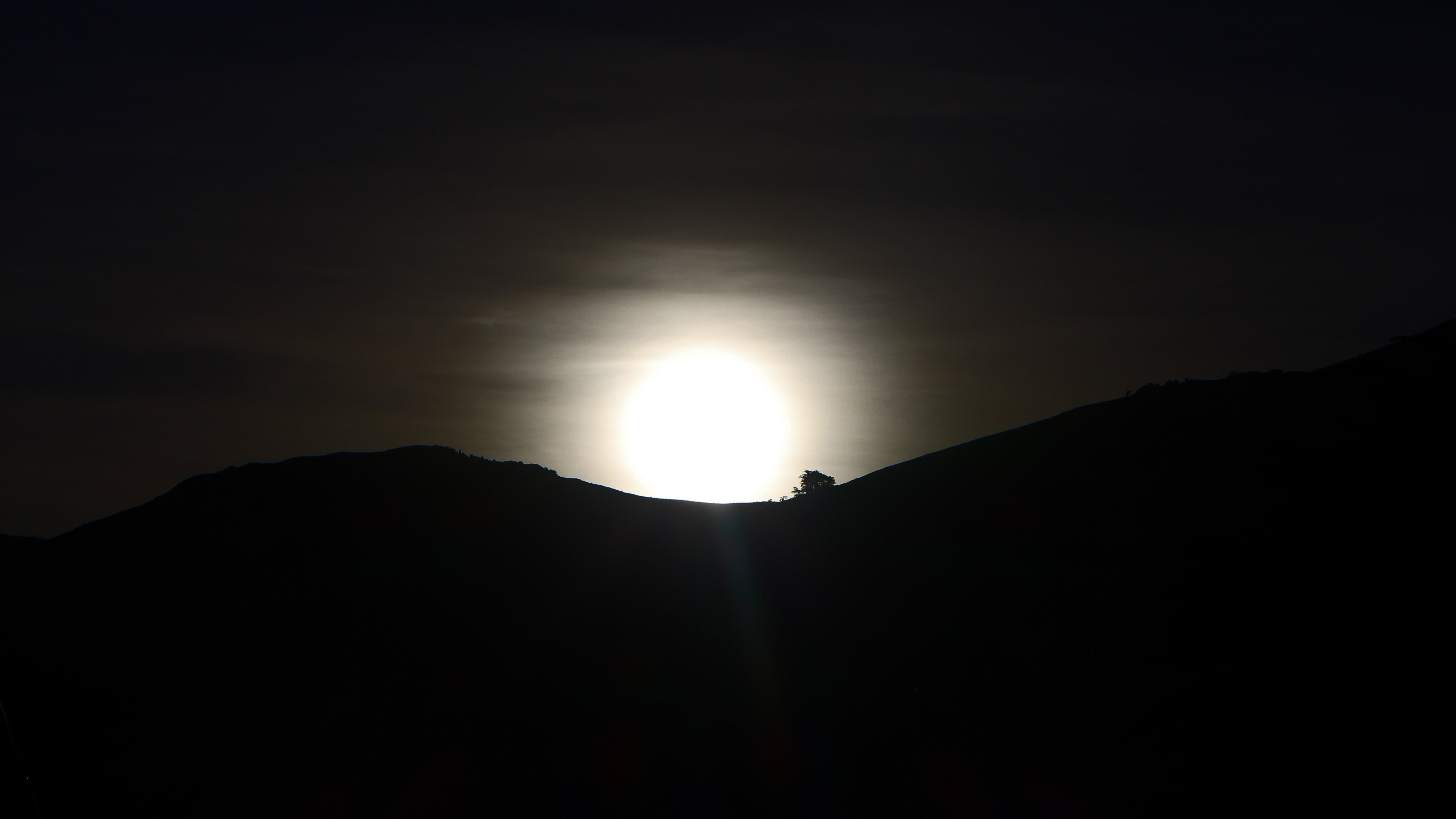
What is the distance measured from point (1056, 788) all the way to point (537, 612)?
15.4 metres

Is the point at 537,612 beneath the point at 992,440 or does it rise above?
beneath

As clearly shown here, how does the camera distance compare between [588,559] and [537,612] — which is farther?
[588,559]

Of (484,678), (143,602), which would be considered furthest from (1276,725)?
(143,602)

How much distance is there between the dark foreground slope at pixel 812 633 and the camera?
1447 centimetres

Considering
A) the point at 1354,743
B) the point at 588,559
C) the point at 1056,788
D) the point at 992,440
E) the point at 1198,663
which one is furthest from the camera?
the point at 992,440

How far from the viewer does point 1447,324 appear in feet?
97.9

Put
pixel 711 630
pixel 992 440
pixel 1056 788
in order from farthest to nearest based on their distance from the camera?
pixel 992 440, pixel 711 630, pixel 1056 788

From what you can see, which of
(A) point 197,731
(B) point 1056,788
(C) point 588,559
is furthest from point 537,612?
(B) point 1056,788

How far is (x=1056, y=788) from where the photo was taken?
20.7 meters

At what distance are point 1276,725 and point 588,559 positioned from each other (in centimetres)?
2197

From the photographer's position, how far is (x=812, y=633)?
28812 mm

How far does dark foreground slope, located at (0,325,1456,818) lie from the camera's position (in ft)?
47.5

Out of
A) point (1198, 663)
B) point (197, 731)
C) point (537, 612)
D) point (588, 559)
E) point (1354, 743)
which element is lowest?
point (1354, 743)

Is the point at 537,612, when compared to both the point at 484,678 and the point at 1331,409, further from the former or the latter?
the point at 1331,409
